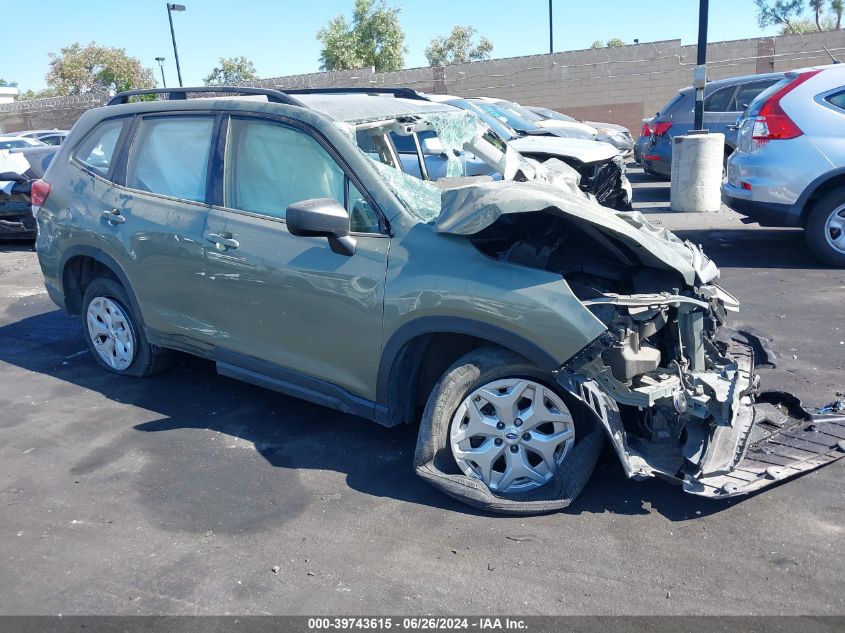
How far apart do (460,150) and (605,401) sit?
225 cm

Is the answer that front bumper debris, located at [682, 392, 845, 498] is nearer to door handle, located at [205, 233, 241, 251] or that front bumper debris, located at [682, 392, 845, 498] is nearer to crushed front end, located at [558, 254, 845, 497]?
crushed front end, located at [558, 254, 845, 497]

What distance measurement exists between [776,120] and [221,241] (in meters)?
6.06

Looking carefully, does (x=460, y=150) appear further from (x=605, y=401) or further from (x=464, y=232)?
(x=605, y=401)

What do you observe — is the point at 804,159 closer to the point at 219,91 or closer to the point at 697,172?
the point at 697,172

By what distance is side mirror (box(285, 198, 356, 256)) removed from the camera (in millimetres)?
3566

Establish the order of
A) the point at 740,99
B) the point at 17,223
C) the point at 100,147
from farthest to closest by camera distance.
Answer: the point at 740,99, the point at 17,223, the point at 100,147

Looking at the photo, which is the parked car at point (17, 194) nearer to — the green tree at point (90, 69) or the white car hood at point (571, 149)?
the white car hood at point (571, 149)

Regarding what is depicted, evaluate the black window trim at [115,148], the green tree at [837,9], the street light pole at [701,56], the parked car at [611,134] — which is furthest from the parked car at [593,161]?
the green tree at [837,9]

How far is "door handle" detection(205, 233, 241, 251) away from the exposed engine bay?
4.76 feet

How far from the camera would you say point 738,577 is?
298cm

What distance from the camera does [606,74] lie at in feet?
85.4

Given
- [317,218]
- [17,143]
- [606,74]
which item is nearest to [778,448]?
[317,218]

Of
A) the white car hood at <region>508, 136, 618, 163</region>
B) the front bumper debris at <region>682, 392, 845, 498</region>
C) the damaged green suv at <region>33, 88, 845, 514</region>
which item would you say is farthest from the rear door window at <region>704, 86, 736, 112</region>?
the front bumper debris at <region>682, 392, 845, 498</region>

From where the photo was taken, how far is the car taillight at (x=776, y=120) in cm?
760
